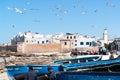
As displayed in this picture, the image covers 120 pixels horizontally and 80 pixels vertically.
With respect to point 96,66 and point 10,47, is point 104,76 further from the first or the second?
point 10,47

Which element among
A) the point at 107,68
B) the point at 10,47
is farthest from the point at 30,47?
the point at 107,68

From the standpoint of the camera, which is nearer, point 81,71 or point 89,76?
point 89,76

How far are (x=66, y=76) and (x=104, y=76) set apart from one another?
77.1 inches

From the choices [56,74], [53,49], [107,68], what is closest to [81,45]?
[53,49]

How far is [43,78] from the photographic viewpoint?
15312 mm

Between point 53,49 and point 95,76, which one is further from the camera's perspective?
point 53,49

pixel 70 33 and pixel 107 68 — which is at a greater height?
pixel 70 33

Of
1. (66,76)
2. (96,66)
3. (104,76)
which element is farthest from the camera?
(96,66)

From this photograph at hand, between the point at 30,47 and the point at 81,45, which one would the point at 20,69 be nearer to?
the point at 30,47

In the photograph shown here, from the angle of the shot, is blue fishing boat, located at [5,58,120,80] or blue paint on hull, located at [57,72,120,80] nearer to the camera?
blue paint on hull, located at [57,72,120,80]

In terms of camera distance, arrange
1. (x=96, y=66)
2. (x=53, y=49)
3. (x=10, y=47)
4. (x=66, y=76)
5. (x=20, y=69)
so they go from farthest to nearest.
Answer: (x=10, y=47)
(x=53, y=49)
(x=96, y=66)
(x=20, y=69)
(x=66, y=76)

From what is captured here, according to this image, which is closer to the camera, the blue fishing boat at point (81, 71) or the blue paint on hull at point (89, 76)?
the blue paint on hull at point (89, 76)

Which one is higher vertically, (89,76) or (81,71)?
(81,71)

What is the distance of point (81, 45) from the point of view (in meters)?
92.2
